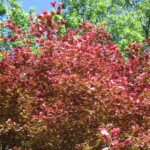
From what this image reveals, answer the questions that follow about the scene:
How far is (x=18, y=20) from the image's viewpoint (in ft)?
57.1

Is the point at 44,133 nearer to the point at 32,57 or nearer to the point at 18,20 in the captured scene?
the point at 32,57

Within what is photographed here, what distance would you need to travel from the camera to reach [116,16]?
1579 centimetres

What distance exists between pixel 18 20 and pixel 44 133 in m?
15.8

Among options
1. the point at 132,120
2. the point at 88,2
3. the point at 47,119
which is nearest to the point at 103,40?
the point at 132,120

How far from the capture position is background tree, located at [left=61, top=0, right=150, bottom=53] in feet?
50.2

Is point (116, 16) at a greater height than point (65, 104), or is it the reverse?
point (116, 16)

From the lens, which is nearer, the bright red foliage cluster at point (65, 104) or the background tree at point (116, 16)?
the bright red foliage cluster at point (65, 104)

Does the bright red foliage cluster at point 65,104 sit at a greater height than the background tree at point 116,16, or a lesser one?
lesser

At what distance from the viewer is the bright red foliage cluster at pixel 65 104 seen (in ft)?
11.3

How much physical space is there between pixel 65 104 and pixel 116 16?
13.8 meters

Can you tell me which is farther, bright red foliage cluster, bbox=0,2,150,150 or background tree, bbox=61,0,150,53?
background tree, bbox=61,0,150,53

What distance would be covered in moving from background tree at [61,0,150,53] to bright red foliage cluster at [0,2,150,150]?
35.3 feet

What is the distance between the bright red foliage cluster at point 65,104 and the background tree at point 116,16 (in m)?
10.8

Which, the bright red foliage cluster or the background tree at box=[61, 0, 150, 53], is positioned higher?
the background tree at box=[61, 0, 150, 53]
